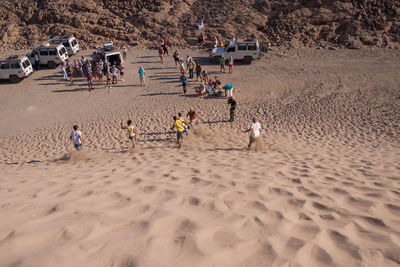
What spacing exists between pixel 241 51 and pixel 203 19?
8.89 meters

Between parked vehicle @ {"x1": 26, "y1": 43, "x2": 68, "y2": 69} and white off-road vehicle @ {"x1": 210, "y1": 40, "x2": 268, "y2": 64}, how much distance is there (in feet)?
39.3

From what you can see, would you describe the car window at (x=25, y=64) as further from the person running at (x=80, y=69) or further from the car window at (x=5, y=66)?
the person running at (x=80, y=69)

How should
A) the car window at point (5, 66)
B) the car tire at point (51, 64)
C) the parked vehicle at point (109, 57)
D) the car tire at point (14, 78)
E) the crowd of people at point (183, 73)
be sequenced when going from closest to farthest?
the crowd of people at point (183, 73), the car window at point (5, 66), the parked vehicle at point (109, 57), the car tire at point (14, 78), the car tire at point (51, 64)

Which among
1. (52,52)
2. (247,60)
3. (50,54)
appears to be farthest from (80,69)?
(247,60)

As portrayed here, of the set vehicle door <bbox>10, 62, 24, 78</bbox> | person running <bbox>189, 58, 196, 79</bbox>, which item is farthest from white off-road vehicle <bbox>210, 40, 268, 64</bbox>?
vehicle door <bbox>10, 62, 24, 78</bbox>

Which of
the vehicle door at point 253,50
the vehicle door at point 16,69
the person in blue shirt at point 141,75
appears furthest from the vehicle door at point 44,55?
the vehicle door at point 253,50

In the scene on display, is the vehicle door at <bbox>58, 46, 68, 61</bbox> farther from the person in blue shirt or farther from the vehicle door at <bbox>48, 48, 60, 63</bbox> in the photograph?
the person in blue shirt

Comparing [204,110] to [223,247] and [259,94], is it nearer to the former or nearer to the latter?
[259,94]

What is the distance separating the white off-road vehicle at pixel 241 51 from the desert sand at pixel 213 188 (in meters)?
6.79

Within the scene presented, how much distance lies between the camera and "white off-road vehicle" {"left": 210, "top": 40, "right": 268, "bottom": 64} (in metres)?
20.7

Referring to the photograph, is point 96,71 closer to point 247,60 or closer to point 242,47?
point 242,47

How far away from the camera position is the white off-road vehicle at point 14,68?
64.4 ft

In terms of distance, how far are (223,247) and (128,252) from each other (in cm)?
90

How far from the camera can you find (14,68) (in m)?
19.8
